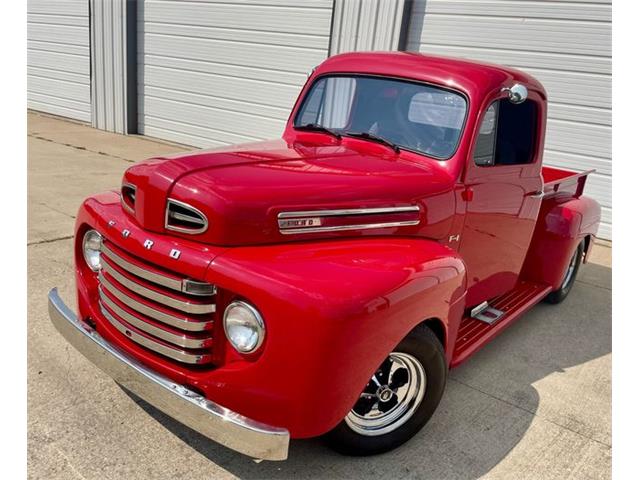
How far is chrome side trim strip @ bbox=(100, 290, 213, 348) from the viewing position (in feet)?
7.07

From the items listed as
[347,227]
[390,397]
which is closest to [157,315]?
[347,227]

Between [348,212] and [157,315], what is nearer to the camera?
[157,315]

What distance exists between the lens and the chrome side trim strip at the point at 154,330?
216 cm

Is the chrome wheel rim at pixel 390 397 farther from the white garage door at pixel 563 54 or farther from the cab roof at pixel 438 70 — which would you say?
the white garage door at pixel 563 54

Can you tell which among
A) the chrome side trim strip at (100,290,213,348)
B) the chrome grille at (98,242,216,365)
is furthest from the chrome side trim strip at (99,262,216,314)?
the chrome side trim strip at (100,290,213,348)

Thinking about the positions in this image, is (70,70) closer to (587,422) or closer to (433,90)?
(433,90)

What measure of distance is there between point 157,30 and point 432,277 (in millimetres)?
9752

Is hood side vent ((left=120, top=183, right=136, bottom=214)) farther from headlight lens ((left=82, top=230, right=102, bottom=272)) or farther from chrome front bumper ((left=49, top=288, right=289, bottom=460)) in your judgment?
chrome front bumper ((left=49, top=288, right=289, bottom=460))

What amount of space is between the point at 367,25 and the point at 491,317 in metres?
5.45

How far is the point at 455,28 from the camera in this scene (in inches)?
283

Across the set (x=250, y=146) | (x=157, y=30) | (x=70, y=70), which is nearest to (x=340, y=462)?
(x=250, y=146)

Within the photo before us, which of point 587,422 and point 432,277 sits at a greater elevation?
point 432,277

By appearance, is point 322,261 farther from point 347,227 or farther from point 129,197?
point 129,197

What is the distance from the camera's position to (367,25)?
764cm
